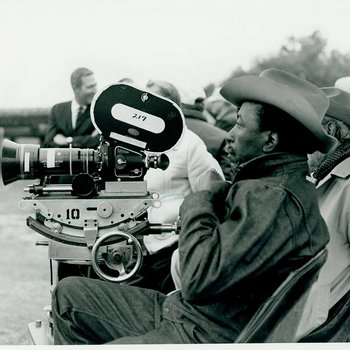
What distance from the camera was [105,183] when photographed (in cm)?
246

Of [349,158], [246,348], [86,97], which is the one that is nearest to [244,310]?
[246,348]

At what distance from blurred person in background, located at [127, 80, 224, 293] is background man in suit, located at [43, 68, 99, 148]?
485 millimetres

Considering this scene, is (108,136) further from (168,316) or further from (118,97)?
(168,316)

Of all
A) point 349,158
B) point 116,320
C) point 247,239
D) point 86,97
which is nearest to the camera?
point 247,239

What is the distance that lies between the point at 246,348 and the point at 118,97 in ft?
2.70

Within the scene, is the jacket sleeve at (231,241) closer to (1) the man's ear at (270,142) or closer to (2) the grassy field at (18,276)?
(1) the man's ear at (270,142)

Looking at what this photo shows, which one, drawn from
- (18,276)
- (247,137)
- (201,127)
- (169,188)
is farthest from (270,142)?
(18,276)

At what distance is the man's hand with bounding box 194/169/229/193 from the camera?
2.16 m

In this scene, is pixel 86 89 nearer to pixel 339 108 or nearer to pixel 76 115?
pixel 76 115

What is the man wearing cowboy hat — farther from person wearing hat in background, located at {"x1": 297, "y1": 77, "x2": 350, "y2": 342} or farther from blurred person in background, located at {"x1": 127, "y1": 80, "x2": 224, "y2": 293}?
blurred person in background, located at {"x1": 127, "y1": 80, "x2": 224, "y2": 293}

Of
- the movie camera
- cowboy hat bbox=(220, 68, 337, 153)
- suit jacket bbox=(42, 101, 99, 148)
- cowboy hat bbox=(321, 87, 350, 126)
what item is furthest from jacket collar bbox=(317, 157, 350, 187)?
suit jacket bbox=(42, 101, 99, 148)

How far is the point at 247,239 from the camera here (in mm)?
2018

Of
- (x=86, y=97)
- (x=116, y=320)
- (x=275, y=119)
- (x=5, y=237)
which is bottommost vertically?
(x=5, y=237)

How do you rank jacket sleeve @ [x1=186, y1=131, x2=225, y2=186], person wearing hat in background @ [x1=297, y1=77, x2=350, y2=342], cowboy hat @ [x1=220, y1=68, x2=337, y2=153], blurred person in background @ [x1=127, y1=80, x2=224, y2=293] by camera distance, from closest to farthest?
cowboy hat @ [x1=220, y1=68, x2=337, y2=153], person wearing hat in background @ [x1=297, y1=77, x2=350, y2=342], blurred person in background @ [x1=127, y1=80, x2=224, y2=293], jacket sleeve @ [x1=186, y1=131, x2=225, y2=186]
